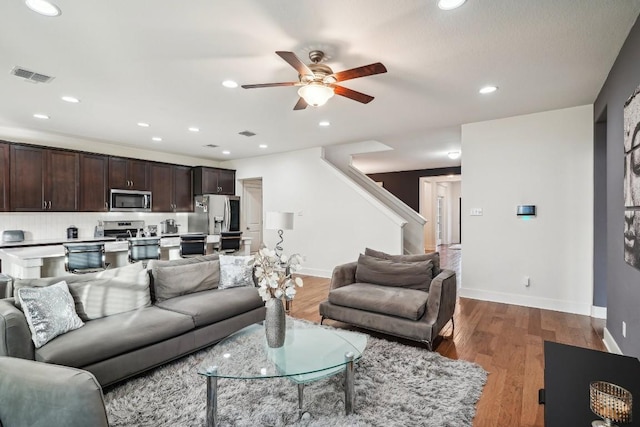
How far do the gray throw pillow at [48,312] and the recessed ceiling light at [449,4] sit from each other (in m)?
3.32

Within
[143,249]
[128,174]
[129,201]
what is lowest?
[143,249]

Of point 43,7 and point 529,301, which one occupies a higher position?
point 43,7

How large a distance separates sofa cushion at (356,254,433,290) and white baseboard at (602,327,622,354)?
1.62m

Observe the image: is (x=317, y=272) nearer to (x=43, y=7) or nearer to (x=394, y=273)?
(x=394, y=273)

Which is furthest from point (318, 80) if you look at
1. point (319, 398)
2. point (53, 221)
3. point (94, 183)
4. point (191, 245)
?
point (53, 221)

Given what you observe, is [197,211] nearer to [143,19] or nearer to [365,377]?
[143,19]

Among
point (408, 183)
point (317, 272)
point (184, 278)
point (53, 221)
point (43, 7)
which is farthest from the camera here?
point (408, 183)

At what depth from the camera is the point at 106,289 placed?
267 centimetres

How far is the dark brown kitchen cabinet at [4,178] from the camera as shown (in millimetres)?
4887

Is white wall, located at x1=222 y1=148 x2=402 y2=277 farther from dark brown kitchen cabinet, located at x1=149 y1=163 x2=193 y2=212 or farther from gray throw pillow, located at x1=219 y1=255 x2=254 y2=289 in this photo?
gray throw pillow, located at x1=219 y1=255 x2=254 y2=289

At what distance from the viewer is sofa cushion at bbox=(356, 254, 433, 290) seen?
3418mm

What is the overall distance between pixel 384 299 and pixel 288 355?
1383mm

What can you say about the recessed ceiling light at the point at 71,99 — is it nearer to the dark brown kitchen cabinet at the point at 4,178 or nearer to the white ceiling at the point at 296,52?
the white ceiling at the point at 296,52

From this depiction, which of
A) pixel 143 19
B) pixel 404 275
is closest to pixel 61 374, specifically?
pixel 143 19
